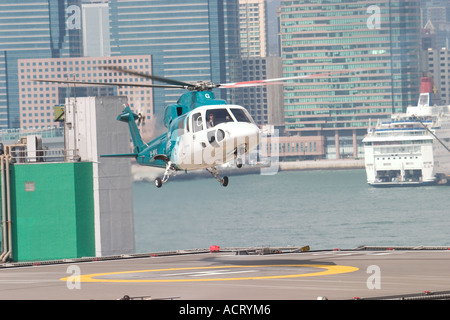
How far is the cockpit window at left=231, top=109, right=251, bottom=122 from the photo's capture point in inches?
1206

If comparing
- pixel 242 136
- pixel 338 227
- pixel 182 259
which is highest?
pixel 242 136

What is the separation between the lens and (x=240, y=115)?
101 feet

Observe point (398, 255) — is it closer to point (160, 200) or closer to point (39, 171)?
point (39, 171)

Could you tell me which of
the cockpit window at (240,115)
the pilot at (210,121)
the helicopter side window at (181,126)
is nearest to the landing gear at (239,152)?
the cockpit window at (240,115)

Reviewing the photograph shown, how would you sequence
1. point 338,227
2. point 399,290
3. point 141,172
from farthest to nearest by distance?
point 338,227 → point 141,172 → point 399,290

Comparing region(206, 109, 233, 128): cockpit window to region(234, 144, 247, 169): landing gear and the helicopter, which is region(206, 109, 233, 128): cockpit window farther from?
region(234, 144, 247, 169): landing gear

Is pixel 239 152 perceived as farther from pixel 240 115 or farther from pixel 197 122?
pixel 197 122

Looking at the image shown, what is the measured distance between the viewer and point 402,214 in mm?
186750

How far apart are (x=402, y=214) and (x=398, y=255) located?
15371 centimetres

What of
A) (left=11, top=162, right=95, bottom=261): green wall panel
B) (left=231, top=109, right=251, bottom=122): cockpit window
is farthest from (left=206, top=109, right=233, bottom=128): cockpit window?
(left=11, top=162, right=95, bottom=261): green wall panel

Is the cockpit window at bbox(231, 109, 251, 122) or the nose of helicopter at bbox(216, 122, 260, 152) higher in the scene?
the cockpit window at bbox(231, 109, 251, 122)

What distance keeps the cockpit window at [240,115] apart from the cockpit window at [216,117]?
191mm

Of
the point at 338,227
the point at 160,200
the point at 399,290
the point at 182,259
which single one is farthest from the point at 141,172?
the point at 160,200

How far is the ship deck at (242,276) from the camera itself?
24547 mm
